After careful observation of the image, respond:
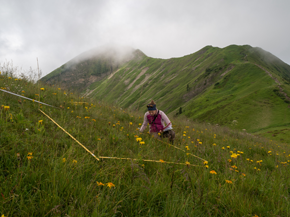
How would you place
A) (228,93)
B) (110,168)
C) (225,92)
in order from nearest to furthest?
(110,168) < (228,93) < (225,92)

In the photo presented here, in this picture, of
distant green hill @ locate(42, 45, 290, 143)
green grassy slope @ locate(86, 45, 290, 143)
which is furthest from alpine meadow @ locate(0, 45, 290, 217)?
green grassy slope @ locate(86, 45, 290, 143)

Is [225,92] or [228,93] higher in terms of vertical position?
[225,92]

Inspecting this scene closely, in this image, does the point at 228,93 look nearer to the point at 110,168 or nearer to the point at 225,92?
the point at 225,92

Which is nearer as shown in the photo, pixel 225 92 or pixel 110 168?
pixel 110 168

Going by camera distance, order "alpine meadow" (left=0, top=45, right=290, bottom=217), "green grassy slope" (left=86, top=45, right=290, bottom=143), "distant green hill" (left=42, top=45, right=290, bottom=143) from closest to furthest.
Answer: "alpine meadow" (left=0, top=45, right=290, bottom=217) → "distant green hill" (left=42, top=45, right=290, bottom=143) → "green grassy slope" (left=86, top=45, right=290, bottom=143)

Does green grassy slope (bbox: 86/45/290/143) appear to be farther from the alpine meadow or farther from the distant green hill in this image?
the alpine meadow

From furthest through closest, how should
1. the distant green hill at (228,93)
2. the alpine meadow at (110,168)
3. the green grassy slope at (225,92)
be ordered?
the green grassy slope at (225,92), the distant green hill at (228,93), the alpine meadow at (110,168)

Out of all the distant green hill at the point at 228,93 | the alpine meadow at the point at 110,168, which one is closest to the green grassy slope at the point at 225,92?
the distant green hill at the point at 228,93

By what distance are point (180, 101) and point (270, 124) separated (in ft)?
156

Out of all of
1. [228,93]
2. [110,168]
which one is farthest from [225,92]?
[110,168]

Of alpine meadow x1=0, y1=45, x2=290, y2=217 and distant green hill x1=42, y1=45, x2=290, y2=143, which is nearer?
alpine meadow x1=0, y1=45, x2=290, y2=217

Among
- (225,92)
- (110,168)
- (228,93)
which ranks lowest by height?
(110,168)

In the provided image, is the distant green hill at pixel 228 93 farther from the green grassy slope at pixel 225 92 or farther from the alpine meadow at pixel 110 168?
the alpine meadow at pixel 110 168

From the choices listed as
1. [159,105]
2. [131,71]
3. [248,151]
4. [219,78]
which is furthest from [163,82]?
[248,151]
